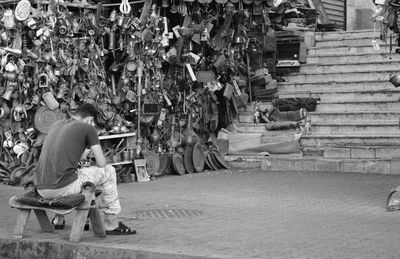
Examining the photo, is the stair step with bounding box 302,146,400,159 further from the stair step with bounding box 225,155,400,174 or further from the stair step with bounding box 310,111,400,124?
the stair step with bounding box 310,111,400,124

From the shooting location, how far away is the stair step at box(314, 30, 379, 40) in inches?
700

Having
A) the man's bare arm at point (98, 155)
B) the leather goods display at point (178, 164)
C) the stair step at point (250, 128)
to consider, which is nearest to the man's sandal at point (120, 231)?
the man's bare arm at point (98, 155)

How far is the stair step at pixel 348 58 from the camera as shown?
1666 cm

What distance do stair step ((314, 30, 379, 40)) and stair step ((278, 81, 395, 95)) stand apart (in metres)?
1.87

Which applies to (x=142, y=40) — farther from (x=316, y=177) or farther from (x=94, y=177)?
(x=94, y=177)

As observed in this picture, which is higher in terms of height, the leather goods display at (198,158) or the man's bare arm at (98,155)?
the man's bare arm at (98,155)

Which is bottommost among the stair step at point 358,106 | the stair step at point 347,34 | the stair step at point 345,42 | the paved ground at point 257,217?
the paved ground at point 257,217

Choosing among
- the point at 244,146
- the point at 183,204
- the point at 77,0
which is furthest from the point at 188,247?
the point at 244,146

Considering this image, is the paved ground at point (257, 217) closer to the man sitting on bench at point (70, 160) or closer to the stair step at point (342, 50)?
the man sitting on bench at point (70, 160)

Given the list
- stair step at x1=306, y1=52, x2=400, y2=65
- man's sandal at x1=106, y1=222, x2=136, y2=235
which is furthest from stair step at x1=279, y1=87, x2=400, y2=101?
man's sandal at x1=106, y1=222, x2=136, y2=235

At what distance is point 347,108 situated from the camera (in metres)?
15.6

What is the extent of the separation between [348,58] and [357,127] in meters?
2.68

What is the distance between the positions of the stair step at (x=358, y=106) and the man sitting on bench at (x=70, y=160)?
8.43 meters

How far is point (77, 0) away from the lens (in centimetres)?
1320
